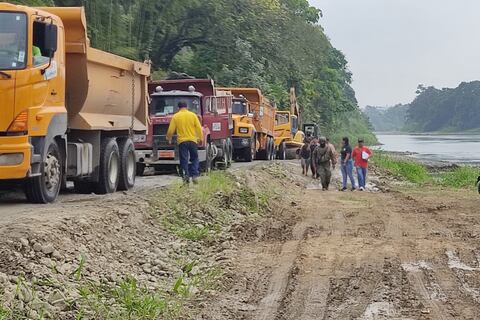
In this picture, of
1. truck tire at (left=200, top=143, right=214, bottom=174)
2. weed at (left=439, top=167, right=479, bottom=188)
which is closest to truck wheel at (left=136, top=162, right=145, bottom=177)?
truck tire at (left=200, top=143, right=214, bottom=174)

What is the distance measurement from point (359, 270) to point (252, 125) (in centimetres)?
1974

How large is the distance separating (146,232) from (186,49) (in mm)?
30986

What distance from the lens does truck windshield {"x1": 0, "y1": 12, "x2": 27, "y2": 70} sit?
10148 millimetres

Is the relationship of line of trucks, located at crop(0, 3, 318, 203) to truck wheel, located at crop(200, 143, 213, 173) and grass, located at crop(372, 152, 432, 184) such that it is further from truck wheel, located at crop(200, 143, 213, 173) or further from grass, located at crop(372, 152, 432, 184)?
grass, located at crop(372, 152, 432, 184)

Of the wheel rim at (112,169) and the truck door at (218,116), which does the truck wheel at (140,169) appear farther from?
the wheel rim at (112,169)

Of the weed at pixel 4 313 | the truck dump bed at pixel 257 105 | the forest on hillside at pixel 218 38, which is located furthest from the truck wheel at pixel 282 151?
the weed at pixel 4 313

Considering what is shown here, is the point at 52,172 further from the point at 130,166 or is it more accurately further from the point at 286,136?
the point at 286,136

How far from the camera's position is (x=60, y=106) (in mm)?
11172

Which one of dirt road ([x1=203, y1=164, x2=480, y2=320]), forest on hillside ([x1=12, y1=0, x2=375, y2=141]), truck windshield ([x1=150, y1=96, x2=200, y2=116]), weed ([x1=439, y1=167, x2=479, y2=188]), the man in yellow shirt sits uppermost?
forest on hillside ([x1=12, y1=0, x2=375, y2=141])

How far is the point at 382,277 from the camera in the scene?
28.2 ft

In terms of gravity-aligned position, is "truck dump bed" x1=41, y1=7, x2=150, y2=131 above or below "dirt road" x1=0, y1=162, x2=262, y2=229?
above

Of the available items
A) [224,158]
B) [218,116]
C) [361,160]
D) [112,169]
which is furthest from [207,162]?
[112,169]

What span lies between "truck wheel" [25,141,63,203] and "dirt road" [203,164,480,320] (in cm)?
303

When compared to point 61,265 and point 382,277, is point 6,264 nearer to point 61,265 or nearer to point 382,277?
point 61,265
